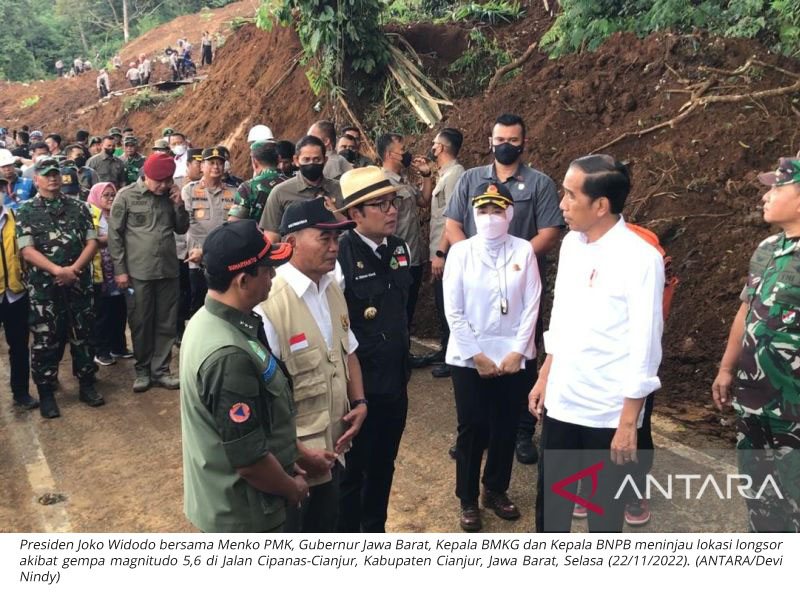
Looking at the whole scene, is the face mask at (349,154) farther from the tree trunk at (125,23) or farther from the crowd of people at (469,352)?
the tree trunk at (125,23)

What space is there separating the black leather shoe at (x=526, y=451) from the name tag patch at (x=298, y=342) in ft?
8.81

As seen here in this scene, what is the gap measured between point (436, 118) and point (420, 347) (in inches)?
218

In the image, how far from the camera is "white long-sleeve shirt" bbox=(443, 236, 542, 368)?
4.37 metres

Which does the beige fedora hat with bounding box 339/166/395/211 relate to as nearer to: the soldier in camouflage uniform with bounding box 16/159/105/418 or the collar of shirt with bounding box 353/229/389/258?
the collar of shirt with bounding box 353/229/389/258

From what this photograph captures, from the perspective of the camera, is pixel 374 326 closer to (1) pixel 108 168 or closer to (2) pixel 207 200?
(2) pixel 207 200

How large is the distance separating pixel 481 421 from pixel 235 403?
2.15 metres

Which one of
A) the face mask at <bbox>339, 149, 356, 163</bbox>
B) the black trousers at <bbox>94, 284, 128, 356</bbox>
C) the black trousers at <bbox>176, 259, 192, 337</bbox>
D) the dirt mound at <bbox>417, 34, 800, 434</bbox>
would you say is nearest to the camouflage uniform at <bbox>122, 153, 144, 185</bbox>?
the black trousers at <bbox>176, 259, 192, 337</bbox>

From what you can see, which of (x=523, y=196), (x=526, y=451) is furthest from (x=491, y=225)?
(x=526, y=451)

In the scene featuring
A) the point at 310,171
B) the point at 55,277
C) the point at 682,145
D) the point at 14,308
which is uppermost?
the point at 310,171

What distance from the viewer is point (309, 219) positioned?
3.17 m

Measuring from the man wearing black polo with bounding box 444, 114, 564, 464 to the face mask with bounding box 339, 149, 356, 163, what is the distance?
2.95 metres

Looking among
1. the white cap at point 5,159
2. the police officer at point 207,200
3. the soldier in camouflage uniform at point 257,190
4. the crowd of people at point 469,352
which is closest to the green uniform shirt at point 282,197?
the crowd of people at point 469,352

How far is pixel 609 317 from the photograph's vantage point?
10.6ft
